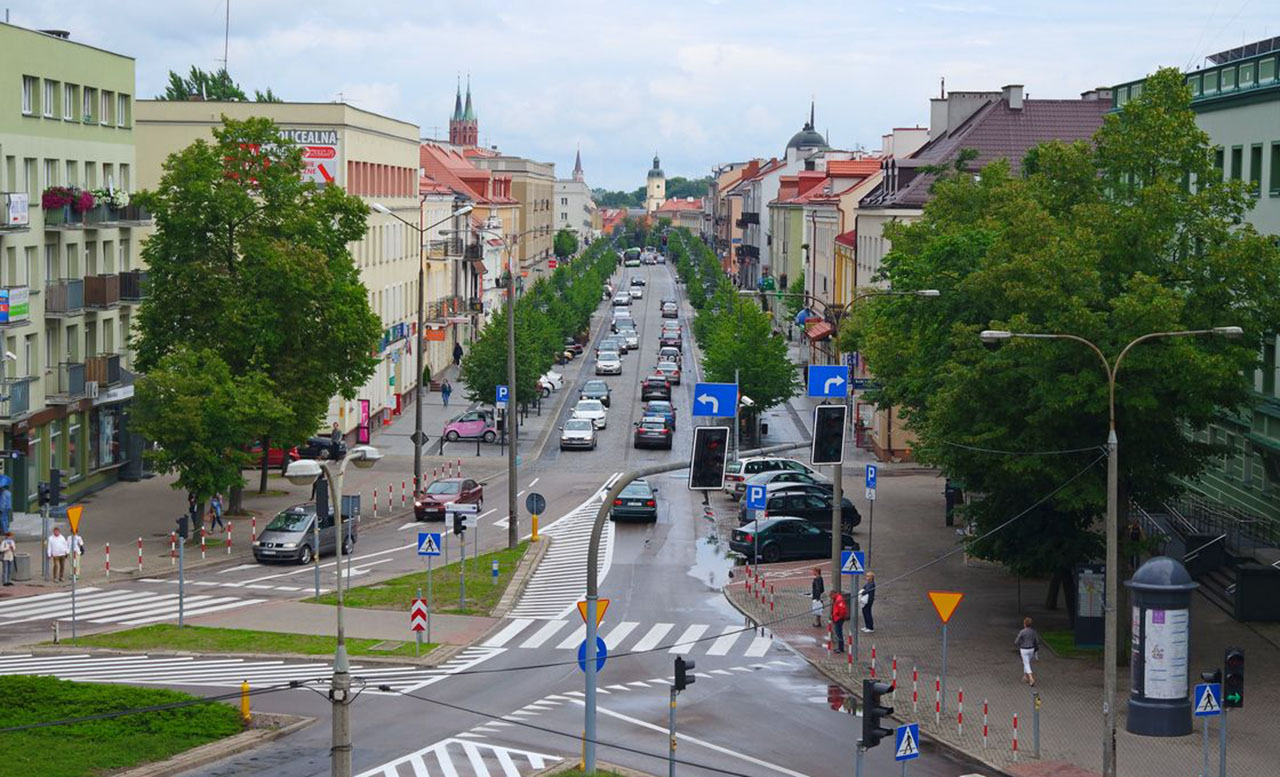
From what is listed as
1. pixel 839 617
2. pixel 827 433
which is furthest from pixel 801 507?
pixel 827 433

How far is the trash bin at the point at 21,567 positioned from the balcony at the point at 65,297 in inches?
482

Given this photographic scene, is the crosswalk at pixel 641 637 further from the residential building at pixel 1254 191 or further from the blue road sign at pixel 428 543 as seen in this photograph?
the residential building at pixel 1254 191

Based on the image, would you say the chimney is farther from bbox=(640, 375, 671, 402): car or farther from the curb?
the curb

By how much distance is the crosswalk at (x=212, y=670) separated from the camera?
1297 inches

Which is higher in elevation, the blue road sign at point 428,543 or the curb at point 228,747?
the blue road sign at point 428,543

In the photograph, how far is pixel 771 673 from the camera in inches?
1379

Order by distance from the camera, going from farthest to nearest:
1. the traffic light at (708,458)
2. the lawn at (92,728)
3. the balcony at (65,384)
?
1. the balcony at (65,384)
2. the lawn at (92,728)
3. the traffic light at (708,458)

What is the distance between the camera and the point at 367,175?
77.6 meters

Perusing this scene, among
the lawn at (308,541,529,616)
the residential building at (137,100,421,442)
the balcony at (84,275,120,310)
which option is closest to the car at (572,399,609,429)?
the residential building at (137,100,421,442)

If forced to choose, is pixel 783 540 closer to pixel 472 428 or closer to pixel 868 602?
pixel 868 602

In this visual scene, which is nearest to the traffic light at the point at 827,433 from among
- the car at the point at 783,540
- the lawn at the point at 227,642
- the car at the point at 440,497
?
the lawn at the point at 227,642

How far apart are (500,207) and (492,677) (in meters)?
112

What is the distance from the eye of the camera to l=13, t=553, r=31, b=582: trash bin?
43656mm

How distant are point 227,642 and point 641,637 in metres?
8.84
